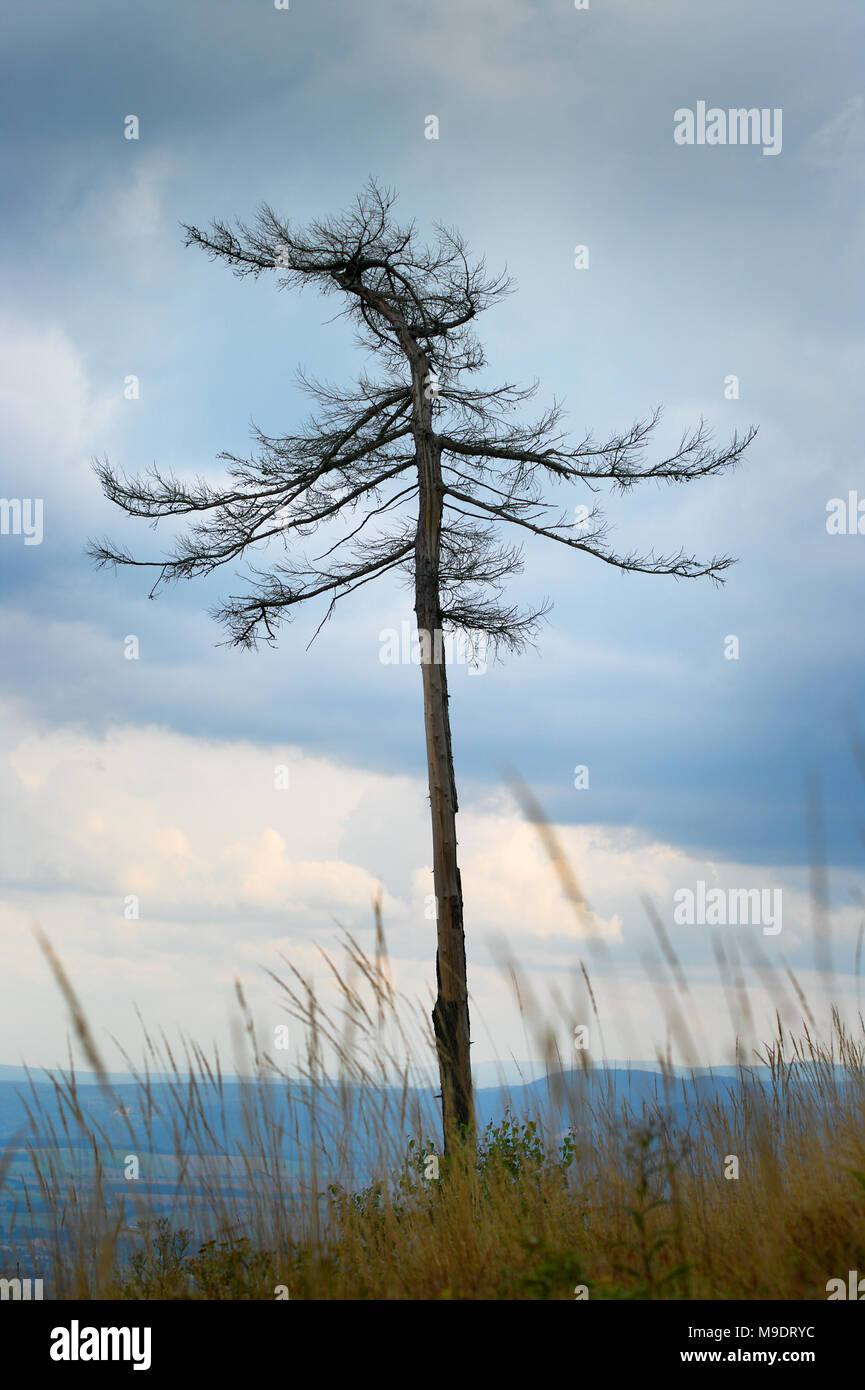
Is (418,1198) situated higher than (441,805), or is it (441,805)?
(441,805)

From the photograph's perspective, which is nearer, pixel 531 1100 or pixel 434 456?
pixel 531 1100

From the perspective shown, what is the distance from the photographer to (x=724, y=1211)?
459 centimetres

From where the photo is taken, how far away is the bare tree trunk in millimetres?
7754

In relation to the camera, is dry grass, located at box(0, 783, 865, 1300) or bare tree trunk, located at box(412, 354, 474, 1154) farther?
bare tree trunk, located at box(412, 354, 474, 1154)

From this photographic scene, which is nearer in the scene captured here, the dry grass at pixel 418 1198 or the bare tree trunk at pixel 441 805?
the dry grass at pixel 418 1198

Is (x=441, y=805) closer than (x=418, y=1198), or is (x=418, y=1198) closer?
(x=418, y=1198)

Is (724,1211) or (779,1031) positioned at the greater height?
(779,1031)

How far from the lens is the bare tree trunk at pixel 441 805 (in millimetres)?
7754

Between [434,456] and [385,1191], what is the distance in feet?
20.4

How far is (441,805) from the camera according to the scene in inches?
324

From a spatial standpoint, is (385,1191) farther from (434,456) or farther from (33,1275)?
(434,456)
